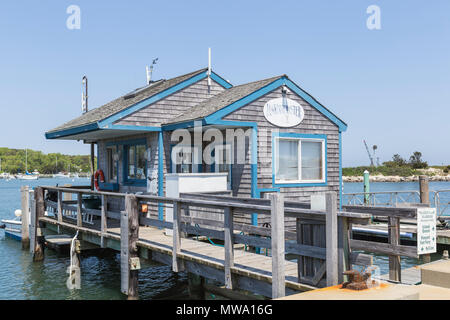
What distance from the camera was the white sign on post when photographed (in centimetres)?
548

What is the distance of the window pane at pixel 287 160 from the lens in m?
12.7

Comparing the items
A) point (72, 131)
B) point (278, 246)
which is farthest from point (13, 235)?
point (278, 246)

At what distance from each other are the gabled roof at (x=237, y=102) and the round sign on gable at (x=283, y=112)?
0.35 meters

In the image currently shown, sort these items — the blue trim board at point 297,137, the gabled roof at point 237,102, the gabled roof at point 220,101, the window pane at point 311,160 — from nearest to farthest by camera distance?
the gabled roof at point 237,102, the gabled roof at point 220,101, the blue trim board at point 297,137, the window pane at point 311,160

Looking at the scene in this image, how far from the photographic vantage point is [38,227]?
15289 mm

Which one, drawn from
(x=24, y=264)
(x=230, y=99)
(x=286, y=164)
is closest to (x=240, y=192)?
(x=286, y=164)

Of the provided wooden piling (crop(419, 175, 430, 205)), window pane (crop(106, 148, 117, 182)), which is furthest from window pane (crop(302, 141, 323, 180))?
window pane (crop(106, 148, 117, 182))

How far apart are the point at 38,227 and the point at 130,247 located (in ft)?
23.7

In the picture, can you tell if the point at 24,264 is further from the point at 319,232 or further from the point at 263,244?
the point at 319,232

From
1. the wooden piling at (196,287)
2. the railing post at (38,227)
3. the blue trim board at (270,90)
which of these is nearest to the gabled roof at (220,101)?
the blue trim board at (270,90)

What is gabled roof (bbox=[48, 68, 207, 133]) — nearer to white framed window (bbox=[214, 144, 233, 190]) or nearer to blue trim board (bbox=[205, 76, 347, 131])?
white framed window (bbox=[214, 144, 233, 190])

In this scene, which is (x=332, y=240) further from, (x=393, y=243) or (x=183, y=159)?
(x=183, y=159)

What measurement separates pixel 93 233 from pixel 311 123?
22.4 ft

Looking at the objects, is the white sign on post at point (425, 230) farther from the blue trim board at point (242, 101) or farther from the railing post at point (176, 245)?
the blue trim board at point (242, 101)
